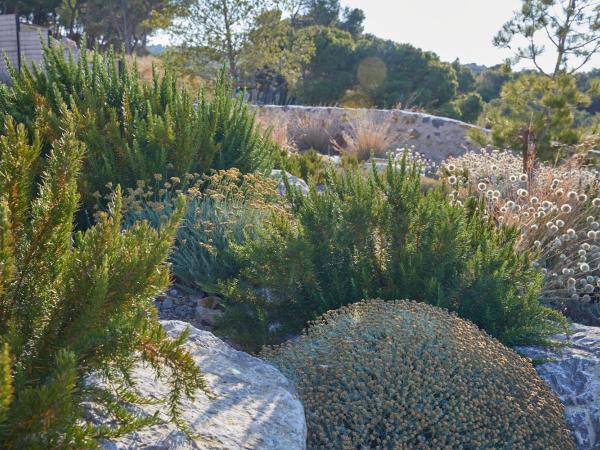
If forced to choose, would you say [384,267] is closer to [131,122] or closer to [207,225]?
[207,225]

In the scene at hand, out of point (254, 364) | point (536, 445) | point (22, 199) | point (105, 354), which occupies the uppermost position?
point (22, 199)

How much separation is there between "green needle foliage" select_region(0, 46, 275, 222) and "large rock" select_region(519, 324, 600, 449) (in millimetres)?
2749

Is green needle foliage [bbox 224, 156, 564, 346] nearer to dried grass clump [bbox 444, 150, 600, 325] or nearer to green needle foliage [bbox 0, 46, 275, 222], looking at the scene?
dried grass clump [bbox 444, 150, 600, 325]

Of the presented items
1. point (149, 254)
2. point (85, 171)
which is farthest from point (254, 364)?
point (85, 171)

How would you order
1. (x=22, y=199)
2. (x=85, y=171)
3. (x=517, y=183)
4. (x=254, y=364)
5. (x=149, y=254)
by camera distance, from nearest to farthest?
(x=22, y=199) → (x=149, y=254) → (x=254, y=364) → (x=85, y=171) → (x=517, y=183)

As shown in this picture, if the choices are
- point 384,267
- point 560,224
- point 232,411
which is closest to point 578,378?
point 384,267

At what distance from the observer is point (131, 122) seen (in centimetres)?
471

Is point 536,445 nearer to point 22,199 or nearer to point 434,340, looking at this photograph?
point 434,340

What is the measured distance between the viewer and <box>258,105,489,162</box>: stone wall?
11.1 m

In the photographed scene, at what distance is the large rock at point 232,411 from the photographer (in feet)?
5.74

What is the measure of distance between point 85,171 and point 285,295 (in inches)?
76.8

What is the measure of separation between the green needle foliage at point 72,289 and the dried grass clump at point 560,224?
2.74 meters

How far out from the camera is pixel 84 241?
5.25 ft

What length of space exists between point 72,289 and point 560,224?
3.82 meters
